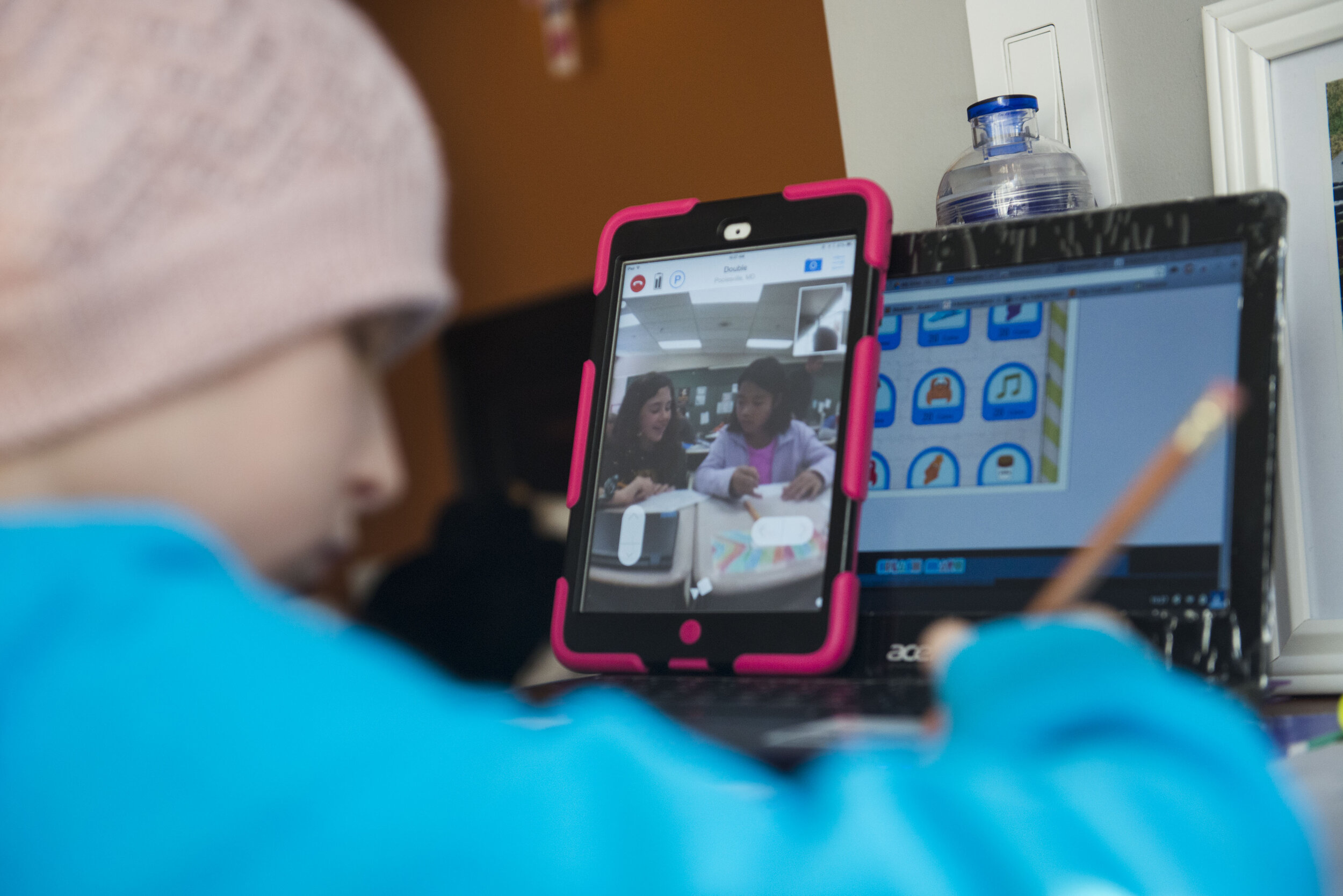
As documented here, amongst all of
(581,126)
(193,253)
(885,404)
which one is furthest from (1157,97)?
(581,126)

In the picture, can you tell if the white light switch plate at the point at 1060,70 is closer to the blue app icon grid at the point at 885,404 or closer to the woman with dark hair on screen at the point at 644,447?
the blue app icon grid at the point at 885,404

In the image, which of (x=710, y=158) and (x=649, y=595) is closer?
(x=649, y=595)

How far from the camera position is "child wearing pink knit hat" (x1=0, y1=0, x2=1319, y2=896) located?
271 mm

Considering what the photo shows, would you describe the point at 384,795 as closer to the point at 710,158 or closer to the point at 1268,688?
the point at 1268,688

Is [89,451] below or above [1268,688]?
above

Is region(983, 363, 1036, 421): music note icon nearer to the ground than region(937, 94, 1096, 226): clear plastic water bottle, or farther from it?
nearer to the ground

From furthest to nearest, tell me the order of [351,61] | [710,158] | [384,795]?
1. [710,158]
2. [351,61]
3. [384,795]

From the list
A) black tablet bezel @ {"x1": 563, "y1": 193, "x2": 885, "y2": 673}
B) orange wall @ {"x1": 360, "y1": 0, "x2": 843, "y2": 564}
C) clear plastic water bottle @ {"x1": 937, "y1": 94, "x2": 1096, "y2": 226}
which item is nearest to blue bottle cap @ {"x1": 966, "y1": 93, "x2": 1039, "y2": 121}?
clear plastic water bottle @ {"x1": 937, "y1": 94, "x2": 1096, "y2": 226}

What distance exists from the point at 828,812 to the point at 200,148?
0.87 ft

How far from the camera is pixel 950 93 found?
2.87 ft

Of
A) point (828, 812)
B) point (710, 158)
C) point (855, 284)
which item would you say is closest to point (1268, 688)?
point (855, 284)

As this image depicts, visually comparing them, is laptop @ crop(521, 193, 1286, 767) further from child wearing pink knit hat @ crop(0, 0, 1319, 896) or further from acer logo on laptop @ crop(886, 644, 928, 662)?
child wearing pink knit hat @ crop(0, 0, 1319, 896)

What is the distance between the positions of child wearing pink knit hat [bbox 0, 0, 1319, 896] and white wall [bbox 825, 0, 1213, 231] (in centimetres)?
55

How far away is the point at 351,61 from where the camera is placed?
15.2 inches
